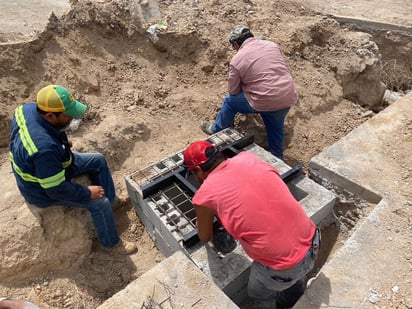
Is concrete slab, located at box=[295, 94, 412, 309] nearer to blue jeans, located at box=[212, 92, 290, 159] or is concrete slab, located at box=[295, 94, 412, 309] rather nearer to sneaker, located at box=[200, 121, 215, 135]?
blue jeans, located at box=[212, 92, 290, 159]

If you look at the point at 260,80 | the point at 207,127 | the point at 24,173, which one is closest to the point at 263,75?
the point at 260,80

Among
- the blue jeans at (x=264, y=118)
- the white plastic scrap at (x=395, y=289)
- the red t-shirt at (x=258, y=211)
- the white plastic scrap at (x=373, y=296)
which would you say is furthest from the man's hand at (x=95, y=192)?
the white plastic scrap at (x=395, y=289)

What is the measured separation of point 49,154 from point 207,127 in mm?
2592

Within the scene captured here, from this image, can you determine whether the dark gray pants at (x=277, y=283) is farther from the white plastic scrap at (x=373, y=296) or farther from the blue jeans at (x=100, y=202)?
the blue jeans at (x=100, y=202)

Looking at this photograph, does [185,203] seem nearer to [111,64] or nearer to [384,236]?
[384,236]

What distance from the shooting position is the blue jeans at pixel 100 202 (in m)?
3.53

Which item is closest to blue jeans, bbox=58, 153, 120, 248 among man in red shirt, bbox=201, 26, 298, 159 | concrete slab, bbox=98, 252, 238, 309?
concrete slab, bbox=98, 252, 238, 309

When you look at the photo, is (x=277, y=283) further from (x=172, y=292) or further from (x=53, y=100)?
(x=53, y=100)

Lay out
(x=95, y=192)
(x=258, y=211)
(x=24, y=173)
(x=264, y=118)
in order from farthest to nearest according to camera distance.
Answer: (x=264, y=118), (x=95, y=192), (x=24, y=173), (x=258, y=211)

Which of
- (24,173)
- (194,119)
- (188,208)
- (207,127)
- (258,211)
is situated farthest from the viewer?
(194,119)

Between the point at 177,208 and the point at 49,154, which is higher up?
the point at 49,154

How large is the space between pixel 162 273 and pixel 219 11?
487cm

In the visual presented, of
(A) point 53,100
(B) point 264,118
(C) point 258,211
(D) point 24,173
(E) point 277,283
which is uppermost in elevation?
(A) point 53,100

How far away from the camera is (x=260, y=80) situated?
4.21m
